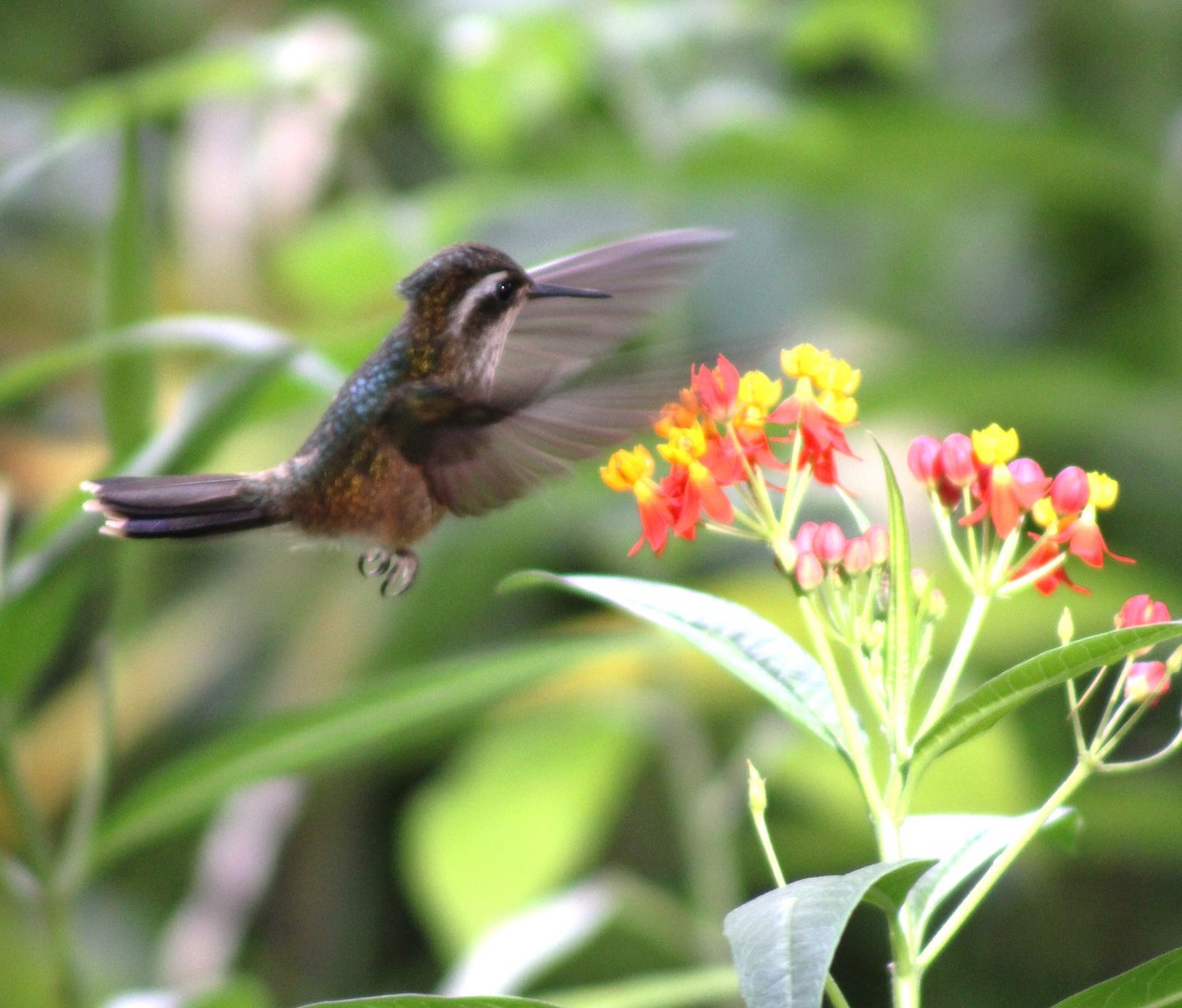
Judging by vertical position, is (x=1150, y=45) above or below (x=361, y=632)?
above

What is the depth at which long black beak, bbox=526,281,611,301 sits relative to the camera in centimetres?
145

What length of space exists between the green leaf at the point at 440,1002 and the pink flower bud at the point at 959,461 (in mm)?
538

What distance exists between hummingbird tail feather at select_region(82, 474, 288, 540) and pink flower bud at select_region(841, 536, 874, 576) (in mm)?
627

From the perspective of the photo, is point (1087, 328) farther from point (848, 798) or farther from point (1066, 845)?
point (1066, 845)

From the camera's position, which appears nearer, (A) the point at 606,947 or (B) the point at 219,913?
(B) the point at 219,913

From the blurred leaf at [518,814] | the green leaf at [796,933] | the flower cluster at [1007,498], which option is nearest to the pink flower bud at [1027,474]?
the flower cluster at [1007,498]

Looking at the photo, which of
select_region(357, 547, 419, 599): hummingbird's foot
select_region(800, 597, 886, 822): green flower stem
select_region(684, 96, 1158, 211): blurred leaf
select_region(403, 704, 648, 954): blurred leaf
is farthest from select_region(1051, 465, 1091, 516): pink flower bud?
select_region(684, 96, 1158, 211): blurred leaf

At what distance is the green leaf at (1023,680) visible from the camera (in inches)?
37.3

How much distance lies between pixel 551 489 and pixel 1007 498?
104cm

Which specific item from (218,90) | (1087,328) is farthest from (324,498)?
(1087,328)

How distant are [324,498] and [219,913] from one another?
177cm

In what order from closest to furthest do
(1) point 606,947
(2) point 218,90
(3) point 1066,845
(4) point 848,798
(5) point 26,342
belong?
(3) point 1066,845
(4) point 848,798
(2) point 218,90
(1) point 606,947
(5) point 26,342

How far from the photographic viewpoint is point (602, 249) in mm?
1573

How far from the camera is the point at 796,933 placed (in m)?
0.85
